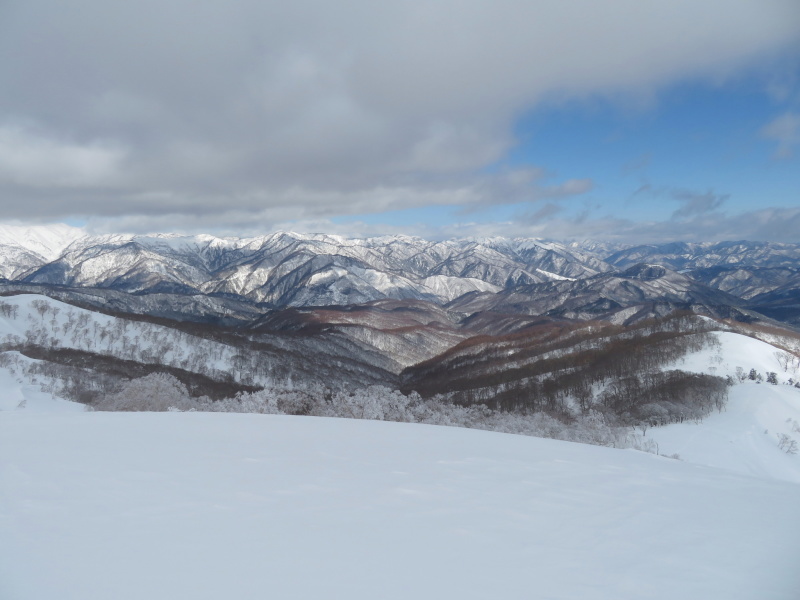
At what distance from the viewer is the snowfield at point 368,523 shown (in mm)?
6156

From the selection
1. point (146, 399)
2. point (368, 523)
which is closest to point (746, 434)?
point (146, 399)

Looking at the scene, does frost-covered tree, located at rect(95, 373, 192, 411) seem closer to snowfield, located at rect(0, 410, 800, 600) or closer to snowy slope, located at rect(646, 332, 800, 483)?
snowfield, located at rect(0, 410, 800, 600)

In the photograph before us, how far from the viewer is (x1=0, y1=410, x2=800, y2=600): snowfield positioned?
6156mm

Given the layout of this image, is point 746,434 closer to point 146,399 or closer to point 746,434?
point 746,434

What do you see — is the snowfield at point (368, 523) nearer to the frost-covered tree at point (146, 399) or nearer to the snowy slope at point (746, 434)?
the frost-covered tree at point (146, 399)

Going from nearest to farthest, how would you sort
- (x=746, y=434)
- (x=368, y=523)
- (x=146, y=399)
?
(x=368, y=523)
(x=146, y=399)
(x=746, y=434)

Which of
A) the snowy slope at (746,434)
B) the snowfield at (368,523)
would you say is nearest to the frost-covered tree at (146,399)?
the snowfield at (368,523)

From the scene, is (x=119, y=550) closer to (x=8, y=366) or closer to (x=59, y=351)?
(x=8, y=366)

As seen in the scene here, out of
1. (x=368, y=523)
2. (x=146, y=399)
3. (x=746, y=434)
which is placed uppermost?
(x=368, y=523)

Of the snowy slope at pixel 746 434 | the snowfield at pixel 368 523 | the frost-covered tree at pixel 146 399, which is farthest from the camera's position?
the snowy slope at pixel 746 434

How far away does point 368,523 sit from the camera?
7.99 m

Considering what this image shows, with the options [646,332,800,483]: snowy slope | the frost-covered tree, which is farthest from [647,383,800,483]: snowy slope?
the frost-covered tree

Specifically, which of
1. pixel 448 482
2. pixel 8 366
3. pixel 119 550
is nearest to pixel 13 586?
pixel 119 550

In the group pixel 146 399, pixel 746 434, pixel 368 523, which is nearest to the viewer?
pixel 368 523
